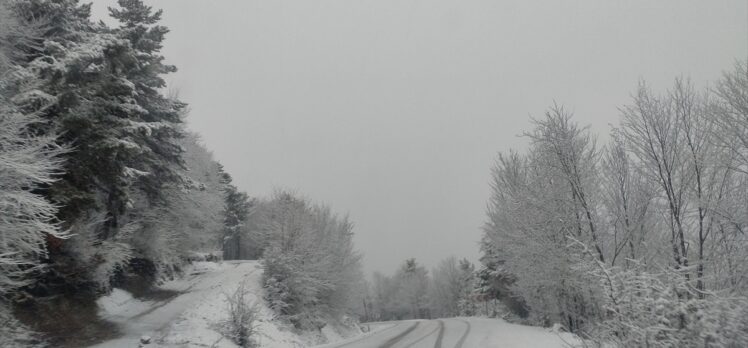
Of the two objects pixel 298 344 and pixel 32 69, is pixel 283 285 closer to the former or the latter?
pixel 298 344

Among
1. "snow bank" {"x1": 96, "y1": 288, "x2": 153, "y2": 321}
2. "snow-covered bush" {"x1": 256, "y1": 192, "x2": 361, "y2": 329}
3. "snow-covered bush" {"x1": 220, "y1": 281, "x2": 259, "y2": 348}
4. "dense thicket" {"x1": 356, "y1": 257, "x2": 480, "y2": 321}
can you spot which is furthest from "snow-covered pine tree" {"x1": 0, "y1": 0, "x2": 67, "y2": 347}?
"dense thicket" {"x1": 356, "y1": 257, "x2": 480, "y2": 321}

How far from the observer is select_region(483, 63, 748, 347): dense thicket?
17.9ft

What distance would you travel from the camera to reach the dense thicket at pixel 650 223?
17.9ft

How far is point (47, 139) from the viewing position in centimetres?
1129

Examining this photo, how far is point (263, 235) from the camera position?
28.2 meters

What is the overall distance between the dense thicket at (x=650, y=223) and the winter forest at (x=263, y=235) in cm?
5

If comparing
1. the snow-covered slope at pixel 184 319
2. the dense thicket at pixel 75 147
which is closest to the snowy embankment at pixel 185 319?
the snow-covered slope at pixel 184 319

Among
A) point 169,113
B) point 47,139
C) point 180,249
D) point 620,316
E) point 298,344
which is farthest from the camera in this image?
point 180,249

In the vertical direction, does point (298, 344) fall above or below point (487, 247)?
below

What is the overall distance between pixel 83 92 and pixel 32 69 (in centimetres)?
162

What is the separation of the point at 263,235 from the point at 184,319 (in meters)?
12.4

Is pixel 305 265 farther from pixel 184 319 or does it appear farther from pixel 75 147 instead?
pixel 75 147

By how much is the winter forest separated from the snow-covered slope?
112mm

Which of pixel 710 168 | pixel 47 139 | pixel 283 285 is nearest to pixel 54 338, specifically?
pixel 47 139
